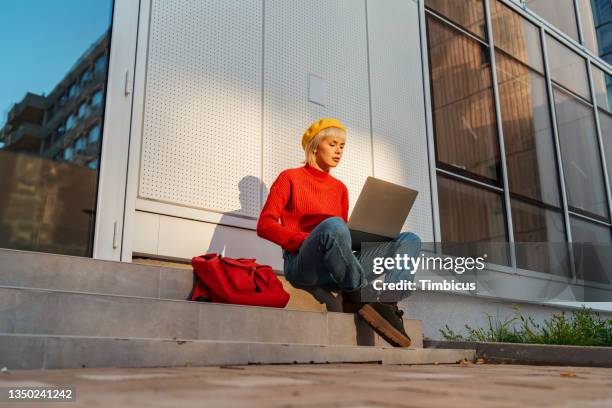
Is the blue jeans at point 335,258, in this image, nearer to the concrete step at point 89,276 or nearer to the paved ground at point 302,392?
the concrete step at point 89,276

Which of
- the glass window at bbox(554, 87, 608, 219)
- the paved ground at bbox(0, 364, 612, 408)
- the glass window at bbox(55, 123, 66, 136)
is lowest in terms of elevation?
the paved ground at bbox(0, 364, 612, 408)

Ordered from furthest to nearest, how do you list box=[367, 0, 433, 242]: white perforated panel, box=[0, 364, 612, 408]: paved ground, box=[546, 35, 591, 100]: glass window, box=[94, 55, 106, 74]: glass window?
box=[546, 35, 591, 100]: glass window < box=[367, 0, 433, 242]: white perforated panel < box=[94, 55, 106, 74]: glass window < box=[0, 364, 612, 408]: paved ground

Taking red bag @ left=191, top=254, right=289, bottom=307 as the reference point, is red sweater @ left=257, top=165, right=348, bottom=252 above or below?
above

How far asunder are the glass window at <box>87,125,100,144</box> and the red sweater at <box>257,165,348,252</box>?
→ 1143mm

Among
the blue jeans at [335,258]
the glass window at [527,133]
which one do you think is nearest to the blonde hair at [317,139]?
the blue jeans at [335,258]

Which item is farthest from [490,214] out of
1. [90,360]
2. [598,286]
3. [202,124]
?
[90,360]

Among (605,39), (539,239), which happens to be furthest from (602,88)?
(539,239)

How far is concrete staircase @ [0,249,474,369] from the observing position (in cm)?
174

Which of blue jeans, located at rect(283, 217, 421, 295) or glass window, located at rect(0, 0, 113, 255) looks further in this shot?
glass window, located at rect(0, 0, 113, 255)

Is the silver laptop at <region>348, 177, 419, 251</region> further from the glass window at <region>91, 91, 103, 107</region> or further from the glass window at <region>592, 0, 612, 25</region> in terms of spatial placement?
the glass window at <region>592, 0, 612, 25</region>

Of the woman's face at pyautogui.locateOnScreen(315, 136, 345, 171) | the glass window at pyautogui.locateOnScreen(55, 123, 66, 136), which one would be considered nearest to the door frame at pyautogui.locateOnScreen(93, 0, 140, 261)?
the glass window at pyautogui.locateOnScreen(55, 123, 66, 136)

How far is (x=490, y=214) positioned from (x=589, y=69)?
3.64 meters

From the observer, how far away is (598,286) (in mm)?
6898

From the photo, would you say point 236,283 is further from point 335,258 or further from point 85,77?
point 85,77
